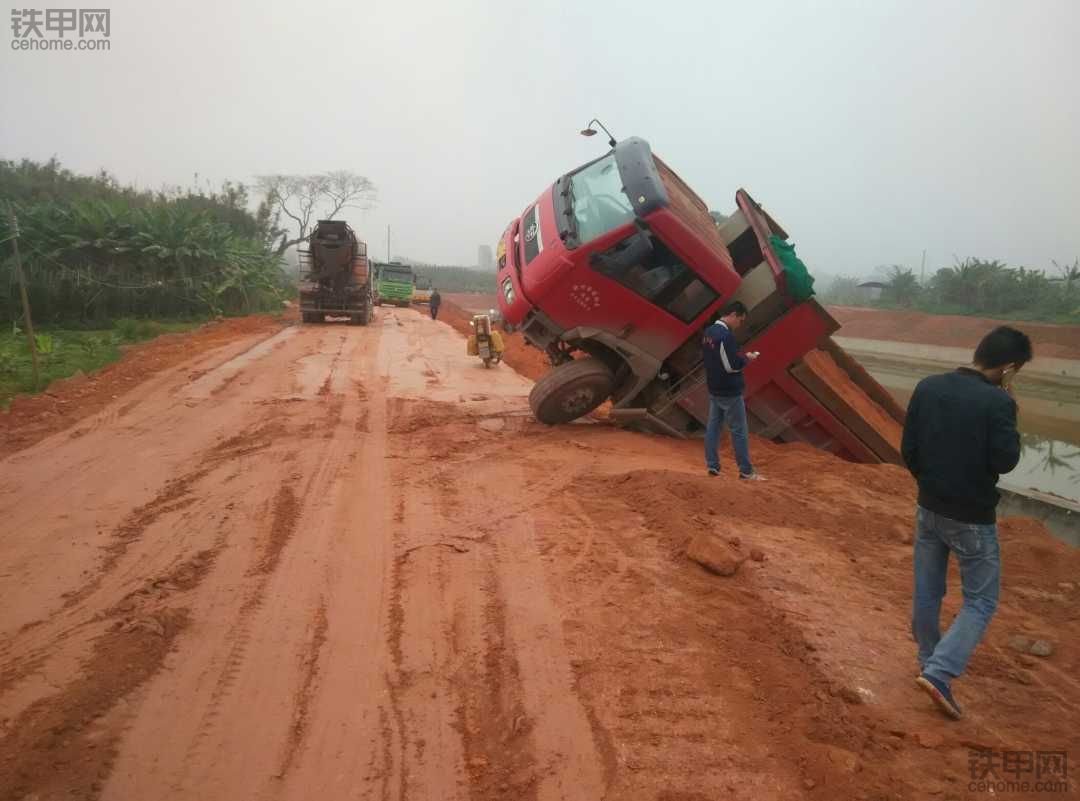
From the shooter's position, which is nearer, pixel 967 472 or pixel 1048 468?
pixel 967 472

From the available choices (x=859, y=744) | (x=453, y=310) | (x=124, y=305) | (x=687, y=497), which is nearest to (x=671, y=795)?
(x=859, y=744)

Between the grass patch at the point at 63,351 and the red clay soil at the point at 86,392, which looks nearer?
the red clay soil at the point at 86,392

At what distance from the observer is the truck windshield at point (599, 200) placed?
7.35m

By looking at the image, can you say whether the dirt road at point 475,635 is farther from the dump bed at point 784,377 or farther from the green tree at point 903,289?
the green tree at point 903,289

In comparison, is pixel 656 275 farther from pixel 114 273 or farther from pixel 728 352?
pixel 114 273

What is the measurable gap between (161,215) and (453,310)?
1672cm

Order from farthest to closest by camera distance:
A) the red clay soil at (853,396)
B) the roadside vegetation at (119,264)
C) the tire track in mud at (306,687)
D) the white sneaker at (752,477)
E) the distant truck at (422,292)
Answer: the distant truck at (422,292), the roadside vegetation at (119,264), the red clay soil at (853,396), the white sneaker at (752,477), the tire track in mud at (306,687)

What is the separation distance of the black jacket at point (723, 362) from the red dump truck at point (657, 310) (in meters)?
1.19

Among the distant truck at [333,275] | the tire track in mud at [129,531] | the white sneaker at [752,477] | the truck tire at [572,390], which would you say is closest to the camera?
the tire track in mud at [129,531]

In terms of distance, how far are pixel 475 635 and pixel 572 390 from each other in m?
4.57

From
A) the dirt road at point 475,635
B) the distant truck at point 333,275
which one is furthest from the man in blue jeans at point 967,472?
the distant truck at point 333,275

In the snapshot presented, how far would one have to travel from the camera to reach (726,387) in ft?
21.2

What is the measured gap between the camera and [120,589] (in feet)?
13.4

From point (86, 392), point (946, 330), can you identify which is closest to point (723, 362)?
point (86, 392)
